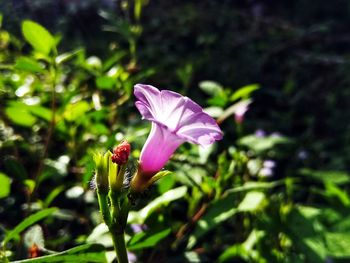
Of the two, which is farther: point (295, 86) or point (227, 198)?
point (295, 86)

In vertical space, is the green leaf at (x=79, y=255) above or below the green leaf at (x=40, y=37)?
below

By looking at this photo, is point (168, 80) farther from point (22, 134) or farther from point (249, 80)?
point (22, 134)

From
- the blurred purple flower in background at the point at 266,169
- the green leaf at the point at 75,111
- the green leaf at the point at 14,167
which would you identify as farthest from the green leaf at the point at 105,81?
the blurred purple flower in background at the point at 266,169

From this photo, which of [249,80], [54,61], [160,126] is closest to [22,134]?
[54,61]

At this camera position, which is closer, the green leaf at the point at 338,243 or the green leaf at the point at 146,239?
the green leaf at the point at 146,239

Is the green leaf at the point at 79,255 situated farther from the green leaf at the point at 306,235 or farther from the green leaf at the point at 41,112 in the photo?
the green leaf at the point at 306,235

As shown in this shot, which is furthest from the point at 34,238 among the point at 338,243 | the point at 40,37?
the point at 338,243

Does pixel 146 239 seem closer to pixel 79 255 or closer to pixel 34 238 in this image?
pixel 79 255

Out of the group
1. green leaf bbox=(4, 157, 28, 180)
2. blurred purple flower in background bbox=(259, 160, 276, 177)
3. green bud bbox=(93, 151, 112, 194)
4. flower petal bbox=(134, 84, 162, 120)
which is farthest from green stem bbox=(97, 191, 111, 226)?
blurred purple flower in background bbox=(259, 160, 276, 177)
